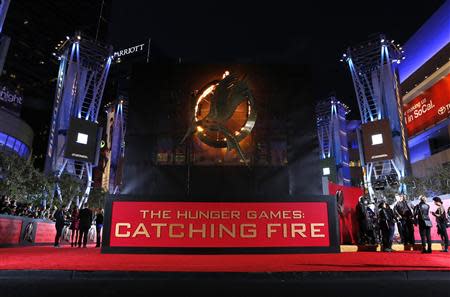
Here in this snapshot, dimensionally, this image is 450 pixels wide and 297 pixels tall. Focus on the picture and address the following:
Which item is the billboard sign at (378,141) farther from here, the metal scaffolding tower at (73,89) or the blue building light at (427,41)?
the metal scaffolding tower at (73,89)

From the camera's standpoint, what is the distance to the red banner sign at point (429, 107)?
39.7 metres

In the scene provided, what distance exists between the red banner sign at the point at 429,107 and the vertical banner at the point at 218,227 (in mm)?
37171

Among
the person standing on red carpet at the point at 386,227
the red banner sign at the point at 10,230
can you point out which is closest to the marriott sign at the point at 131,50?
the red banner sign at the point at 10,230

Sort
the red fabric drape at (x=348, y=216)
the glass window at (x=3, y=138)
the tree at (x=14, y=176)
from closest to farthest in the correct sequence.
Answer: the red fabric drape at (x=348, y=216) → the tree at (x=14, y=176) → the glass window at (x=3, y=138)

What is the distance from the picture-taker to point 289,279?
19.9 feet

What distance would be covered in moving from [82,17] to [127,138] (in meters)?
71.0

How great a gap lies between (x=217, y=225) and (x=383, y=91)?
34.4 metres

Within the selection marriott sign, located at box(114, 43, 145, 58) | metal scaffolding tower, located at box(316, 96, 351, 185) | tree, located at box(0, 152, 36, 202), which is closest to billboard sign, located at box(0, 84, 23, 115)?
tree, located at box(0, 152, 36, 202)

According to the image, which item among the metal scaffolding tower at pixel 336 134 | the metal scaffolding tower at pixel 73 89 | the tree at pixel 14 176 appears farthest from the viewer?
the metal scaffolding tower at pixel 336 134

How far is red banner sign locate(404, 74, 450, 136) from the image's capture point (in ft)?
130

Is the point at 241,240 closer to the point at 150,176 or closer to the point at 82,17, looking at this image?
the point at 150,176

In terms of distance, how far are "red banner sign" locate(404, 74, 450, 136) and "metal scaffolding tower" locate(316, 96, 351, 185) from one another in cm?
916

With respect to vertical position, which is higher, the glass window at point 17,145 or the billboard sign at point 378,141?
the glass window at point 17,145

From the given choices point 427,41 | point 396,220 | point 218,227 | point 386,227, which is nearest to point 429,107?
point 427,41
